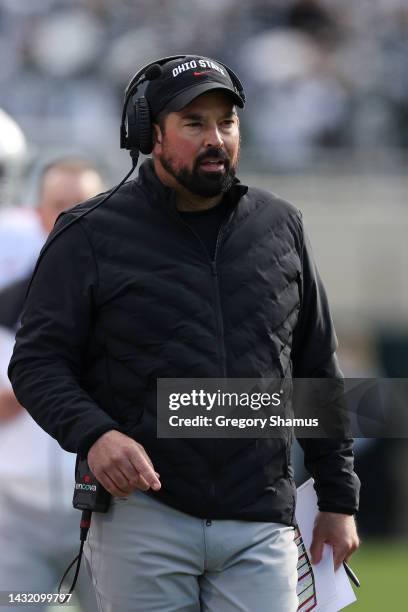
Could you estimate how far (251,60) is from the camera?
12531 mm

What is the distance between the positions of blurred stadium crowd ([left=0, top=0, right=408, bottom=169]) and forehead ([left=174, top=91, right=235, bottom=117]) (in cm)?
900

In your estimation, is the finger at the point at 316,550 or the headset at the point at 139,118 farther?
the finger at the point at 316,550

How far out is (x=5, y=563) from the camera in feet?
12.9

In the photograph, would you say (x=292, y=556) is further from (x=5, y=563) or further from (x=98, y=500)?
(x=5, y=563)

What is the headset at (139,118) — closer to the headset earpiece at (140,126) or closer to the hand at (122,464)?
the headset earpiece at (140,126)

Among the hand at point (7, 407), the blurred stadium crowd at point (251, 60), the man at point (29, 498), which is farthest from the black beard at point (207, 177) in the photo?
the blurred stadium crowd at point (251, 60)

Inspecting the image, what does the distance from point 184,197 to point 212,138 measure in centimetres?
16

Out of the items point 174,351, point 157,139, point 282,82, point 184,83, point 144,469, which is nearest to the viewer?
point 144,469

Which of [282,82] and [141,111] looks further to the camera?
[282,82]

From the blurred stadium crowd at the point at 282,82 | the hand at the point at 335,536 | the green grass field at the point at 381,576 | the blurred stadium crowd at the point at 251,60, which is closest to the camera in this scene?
the hand at the point at 335,536

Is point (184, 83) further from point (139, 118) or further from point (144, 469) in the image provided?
point (144, 469)

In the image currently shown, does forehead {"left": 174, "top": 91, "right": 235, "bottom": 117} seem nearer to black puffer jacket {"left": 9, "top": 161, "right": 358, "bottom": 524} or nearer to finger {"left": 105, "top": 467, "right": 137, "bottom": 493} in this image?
black puffer jacket {"left": 9, "top": 161, "right": 358, "bottom": 524}

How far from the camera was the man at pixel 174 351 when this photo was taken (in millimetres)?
2650

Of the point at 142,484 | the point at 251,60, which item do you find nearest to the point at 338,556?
the point at 142,484
